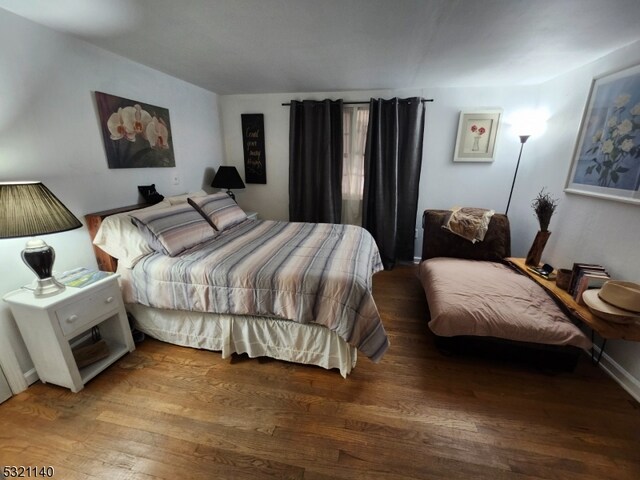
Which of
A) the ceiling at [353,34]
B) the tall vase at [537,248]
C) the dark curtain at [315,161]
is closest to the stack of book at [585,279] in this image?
the tall vase at [537,248]

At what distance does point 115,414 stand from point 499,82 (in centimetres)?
431

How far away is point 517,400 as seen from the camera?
156cm

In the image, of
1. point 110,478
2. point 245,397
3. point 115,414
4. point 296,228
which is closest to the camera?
point 110,478

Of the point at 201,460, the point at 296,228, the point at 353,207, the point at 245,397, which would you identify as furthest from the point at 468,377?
the point at 353,207

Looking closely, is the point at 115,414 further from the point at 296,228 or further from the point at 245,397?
the point at 296,228

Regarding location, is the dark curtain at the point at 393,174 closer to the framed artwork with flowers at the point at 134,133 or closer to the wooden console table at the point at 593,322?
the wooden console table at the point at 593,322

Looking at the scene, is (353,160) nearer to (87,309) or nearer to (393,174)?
(393,174)

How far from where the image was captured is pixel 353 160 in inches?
135

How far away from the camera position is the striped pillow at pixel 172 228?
1.91 metres

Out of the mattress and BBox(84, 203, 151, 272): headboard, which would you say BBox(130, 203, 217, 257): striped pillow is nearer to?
BBox(84, 203, 151, 272): headboard

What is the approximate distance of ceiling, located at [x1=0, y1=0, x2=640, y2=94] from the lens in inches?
56.2

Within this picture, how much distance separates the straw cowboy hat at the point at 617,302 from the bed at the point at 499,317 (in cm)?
20

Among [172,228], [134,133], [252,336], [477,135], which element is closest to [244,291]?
[252,336]

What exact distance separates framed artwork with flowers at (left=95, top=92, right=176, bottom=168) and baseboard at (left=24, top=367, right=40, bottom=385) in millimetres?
1515
